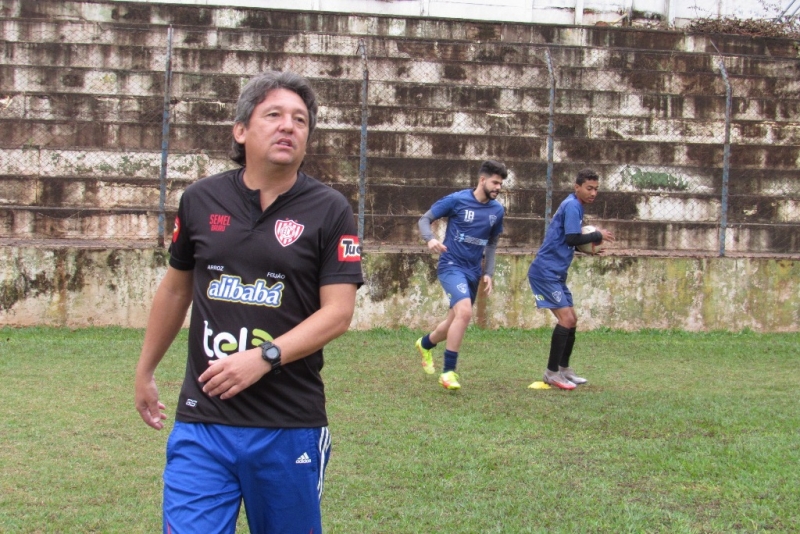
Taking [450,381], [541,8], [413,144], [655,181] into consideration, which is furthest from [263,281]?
[541,8]

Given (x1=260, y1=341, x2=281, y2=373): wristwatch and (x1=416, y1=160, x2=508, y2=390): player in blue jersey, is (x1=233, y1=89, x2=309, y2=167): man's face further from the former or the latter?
(x1=416, y1=160, x2=508, y2=390): player in blue jersey

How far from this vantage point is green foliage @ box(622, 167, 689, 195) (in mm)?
14375

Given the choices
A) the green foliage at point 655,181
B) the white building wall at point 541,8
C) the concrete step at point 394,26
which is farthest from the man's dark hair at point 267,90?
the white building wall at point 541,8

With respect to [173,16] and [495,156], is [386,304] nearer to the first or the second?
[495,156]

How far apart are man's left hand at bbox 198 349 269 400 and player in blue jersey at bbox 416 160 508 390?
6.00 m

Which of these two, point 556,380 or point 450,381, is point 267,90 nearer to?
point 450,381

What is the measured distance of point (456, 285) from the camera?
9023mm

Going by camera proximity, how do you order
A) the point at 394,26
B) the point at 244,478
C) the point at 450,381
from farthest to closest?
the point at 394,26, the point at 450,381, the point at 244,478

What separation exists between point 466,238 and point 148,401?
6.01 meters

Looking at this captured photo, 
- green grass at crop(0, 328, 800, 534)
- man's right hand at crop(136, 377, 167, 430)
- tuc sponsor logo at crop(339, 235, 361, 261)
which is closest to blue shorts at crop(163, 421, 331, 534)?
man's right hand at crop(136, 377, 167, 430)

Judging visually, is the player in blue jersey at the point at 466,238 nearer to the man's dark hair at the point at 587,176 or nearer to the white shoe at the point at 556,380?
the man's dark hair at the point at 587,176

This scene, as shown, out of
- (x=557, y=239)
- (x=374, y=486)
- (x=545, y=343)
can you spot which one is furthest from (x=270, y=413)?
(x=545, y=343)

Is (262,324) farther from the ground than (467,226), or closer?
closer

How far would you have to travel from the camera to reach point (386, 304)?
39.8 ft
